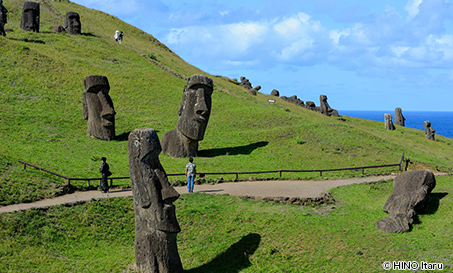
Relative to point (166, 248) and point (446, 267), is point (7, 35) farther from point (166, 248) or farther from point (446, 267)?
point (446, 267)

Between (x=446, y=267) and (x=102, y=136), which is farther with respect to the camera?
(x=102, y=136)

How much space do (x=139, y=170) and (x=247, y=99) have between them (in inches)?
1646

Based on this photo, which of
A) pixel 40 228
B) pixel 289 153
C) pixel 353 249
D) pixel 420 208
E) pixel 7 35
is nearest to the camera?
pixel 353 249

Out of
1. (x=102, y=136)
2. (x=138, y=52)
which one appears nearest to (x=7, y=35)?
(x=138, y=52)

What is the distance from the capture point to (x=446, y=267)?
55.5ft

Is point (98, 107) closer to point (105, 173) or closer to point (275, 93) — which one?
point (105, 173)

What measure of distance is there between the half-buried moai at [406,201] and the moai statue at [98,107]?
2210cm

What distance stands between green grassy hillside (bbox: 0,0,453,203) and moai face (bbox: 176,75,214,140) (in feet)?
7.21

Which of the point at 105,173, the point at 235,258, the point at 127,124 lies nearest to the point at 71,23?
the point at 127,124

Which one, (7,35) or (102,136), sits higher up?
(7,35)

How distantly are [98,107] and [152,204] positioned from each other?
21.8 meters

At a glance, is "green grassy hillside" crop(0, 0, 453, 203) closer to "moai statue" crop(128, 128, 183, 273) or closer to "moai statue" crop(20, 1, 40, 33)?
"moai statue" crop(20, 1, 40, 33)

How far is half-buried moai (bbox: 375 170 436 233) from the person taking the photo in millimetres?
20594

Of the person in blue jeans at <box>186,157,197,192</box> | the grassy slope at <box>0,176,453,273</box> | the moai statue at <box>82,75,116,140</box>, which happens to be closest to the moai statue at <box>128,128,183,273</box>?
the grassy slope at <box>0,176,453,273</box>
